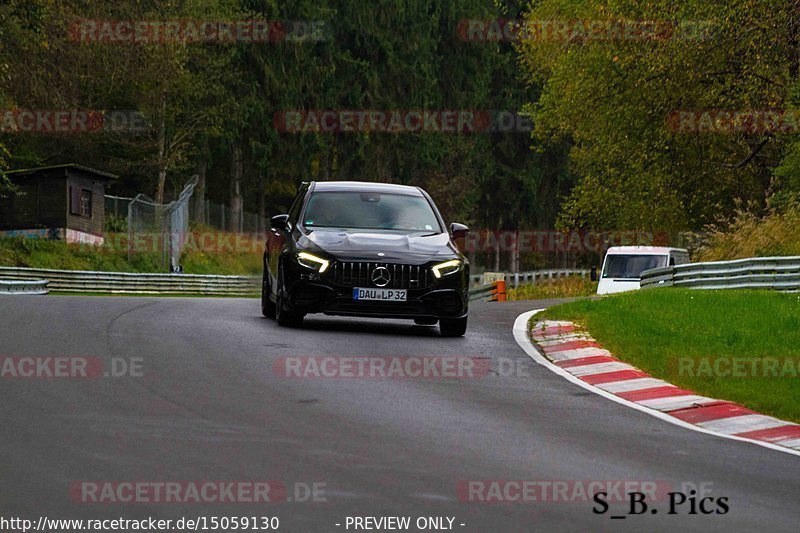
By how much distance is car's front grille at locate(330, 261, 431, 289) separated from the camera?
1658 cm

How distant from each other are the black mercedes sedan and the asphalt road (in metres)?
1.17

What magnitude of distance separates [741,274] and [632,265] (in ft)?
31.7

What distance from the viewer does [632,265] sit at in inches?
1431

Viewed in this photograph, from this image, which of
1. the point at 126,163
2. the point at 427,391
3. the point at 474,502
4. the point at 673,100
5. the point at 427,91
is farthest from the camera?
the point at 427,91

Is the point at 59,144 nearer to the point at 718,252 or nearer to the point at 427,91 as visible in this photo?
the point at 427,91

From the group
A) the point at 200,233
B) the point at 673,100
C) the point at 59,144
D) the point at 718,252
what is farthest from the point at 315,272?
the point at 59,144

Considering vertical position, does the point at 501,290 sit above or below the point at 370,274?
below

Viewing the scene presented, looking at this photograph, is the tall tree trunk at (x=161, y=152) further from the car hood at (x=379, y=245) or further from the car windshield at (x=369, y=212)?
the car hood at (x=379, y=245)

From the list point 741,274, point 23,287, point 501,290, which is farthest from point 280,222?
point 501,290

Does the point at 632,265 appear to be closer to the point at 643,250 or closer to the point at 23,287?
the point at 643,250

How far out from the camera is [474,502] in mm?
7738

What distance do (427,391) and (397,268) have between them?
4.26 m

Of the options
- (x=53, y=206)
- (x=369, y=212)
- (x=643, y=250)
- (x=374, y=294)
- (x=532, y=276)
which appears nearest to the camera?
(x=374, y=294)

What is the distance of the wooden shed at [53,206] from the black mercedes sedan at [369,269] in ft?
129
